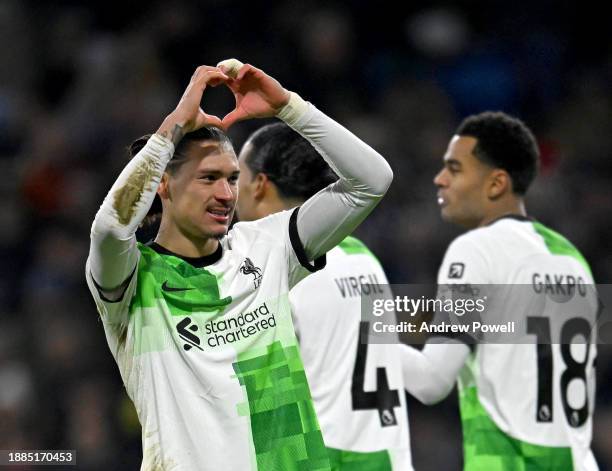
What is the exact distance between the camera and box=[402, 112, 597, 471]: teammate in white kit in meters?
5.04

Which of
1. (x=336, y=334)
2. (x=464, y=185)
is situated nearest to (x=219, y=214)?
(x=336, y=334)

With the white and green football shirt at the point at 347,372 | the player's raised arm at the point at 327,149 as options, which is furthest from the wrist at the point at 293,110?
the white and green football shirt at the point at 347,372

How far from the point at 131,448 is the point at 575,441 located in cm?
372

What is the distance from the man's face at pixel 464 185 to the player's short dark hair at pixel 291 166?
2.75ft

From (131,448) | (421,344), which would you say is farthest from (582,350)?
(131,448)

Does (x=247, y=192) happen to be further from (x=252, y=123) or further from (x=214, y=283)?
(x=252, y=123)

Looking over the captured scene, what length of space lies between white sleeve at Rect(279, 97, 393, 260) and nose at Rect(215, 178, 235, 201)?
0.79ft

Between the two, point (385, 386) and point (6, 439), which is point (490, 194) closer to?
point (385, 386)

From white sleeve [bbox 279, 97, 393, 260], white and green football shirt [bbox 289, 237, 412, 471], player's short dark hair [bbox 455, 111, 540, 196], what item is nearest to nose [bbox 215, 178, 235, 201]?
white sleeve [bbox 279, 97, 393, 260]

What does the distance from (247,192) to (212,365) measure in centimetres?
160

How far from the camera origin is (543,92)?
1038 centimetres

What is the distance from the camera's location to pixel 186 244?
12.2 feet

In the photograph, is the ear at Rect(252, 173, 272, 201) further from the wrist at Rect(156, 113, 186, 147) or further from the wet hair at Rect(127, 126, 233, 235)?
the wrist at Rect(156, 113, 186, 147)

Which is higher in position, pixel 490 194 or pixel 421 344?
pixel 490 194
